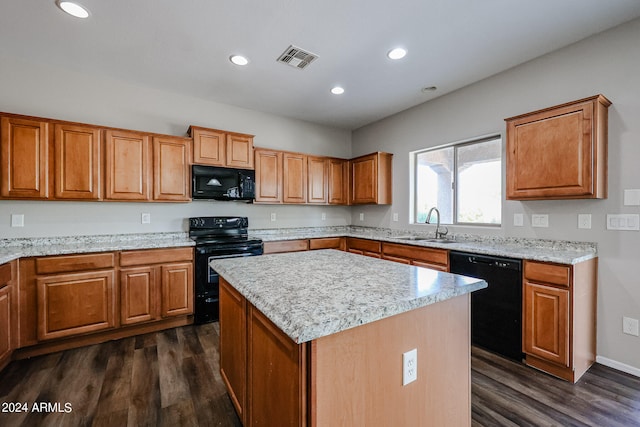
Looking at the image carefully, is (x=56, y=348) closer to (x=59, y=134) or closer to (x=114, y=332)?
(x=114, y=332)

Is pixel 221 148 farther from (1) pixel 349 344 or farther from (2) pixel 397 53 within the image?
(1) pixel 349 344

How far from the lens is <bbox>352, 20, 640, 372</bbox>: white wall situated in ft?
7.16

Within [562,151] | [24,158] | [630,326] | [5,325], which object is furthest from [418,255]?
[24,158]

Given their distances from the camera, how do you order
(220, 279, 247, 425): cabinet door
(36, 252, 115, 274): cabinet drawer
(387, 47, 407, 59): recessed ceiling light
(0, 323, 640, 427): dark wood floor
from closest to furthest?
(220, 279, 247, 425): cabinet door → (0, 323, 640, 427): dark wood floor → (36, 252, 115, 274): cabinet drawer → (387, 47, 407, 59): recessed ceiling light

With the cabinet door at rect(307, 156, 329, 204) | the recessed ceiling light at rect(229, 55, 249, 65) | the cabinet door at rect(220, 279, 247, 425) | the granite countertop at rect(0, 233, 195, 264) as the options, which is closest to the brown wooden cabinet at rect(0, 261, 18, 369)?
the granite countertop at rect(0, 233, 195, 264)

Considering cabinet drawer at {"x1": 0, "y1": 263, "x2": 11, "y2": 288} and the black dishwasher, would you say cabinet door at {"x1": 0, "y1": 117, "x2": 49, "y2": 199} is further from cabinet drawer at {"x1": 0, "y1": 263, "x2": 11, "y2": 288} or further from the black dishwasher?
the black dishwasher

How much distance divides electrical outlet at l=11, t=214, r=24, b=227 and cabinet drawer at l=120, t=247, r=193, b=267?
3.52 ft

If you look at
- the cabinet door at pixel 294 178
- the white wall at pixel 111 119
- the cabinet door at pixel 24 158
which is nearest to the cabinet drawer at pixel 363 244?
the cabinet door at pixel 294 178

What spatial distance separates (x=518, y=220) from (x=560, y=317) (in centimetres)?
106

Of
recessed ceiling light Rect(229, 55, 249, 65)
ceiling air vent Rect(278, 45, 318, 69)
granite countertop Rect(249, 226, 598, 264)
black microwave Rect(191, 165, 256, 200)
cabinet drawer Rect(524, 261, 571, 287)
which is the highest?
recessed ceiling light Rect(229, 55, 249, 65)

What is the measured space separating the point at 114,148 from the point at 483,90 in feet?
13.1

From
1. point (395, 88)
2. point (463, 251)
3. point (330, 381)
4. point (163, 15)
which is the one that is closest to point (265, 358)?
point (330, 381)

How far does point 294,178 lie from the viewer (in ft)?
13.9

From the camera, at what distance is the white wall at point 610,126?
2.18 meters
